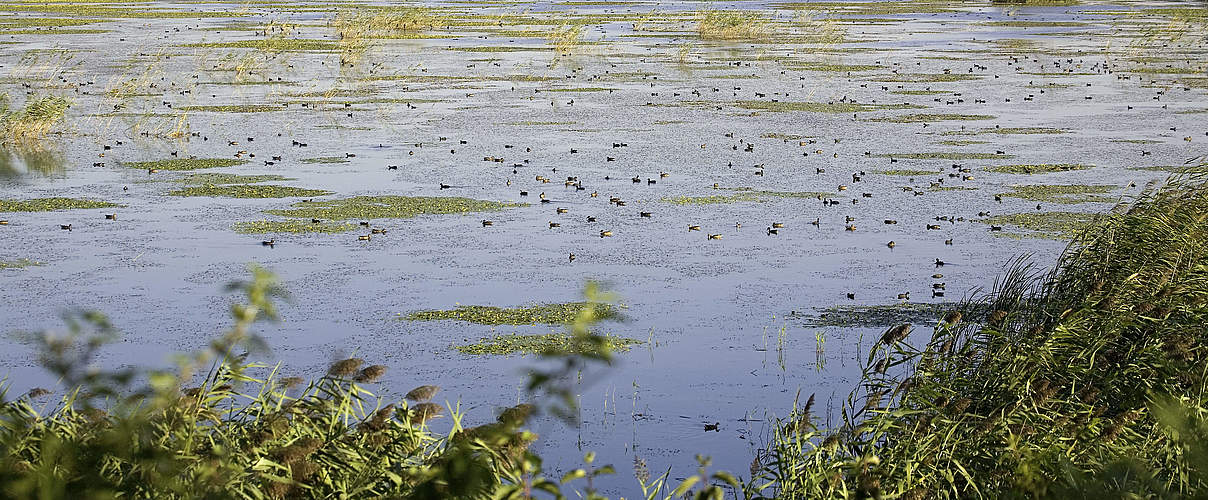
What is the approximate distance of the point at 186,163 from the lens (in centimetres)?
1409

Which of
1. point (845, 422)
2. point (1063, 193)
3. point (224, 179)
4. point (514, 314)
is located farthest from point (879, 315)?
point (224, 179)

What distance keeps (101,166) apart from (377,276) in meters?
5.71

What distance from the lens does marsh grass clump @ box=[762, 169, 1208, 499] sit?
475 cm

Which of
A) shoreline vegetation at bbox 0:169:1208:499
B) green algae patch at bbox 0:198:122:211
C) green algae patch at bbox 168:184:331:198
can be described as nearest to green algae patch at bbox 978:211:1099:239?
shoreline vegetation at bbox 0:169:1208:499

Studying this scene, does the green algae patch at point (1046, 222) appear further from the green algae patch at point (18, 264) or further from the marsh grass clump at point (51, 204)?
the marsh grass clump at point (51, 204)

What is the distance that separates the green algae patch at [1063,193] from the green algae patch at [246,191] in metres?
5.71

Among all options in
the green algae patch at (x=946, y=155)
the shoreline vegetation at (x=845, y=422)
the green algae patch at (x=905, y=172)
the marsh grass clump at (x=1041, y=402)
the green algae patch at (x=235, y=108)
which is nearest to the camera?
the shoreline vegetation at (x=845, y=422)

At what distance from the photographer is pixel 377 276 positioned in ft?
30.7

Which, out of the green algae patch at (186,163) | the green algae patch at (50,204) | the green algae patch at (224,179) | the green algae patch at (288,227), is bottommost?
the green algae patch at (288,227)

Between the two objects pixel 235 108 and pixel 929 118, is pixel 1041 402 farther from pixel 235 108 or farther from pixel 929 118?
pixel 235 108

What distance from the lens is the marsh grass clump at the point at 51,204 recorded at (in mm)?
11836

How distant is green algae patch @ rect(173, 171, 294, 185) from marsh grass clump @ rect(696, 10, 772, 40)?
20016 mm

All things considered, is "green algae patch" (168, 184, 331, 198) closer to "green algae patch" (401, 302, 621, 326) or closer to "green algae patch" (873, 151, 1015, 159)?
"green algae patch" (401, 302, 621, 326)

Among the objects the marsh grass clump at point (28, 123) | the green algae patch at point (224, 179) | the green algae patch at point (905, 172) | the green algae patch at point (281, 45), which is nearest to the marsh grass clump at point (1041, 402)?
the green algae patch at point (905, 172)
